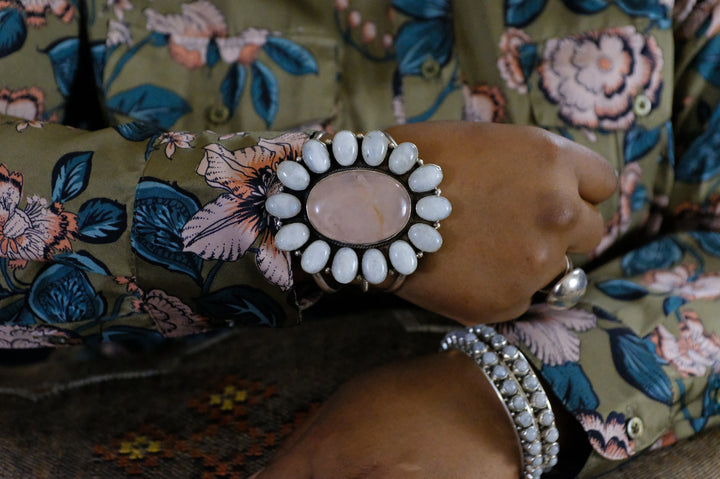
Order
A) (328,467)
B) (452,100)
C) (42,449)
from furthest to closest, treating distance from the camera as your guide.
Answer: (452,100) < (42,449) < (328,467)

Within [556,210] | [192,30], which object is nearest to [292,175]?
[556,210]

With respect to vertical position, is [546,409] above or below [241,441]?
above

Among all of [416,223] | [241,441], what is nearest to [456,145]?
[416,223]

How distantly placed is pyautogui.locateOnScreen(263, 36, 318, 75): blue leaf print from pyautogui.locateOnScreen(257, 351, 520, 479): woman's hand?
1.31 ft

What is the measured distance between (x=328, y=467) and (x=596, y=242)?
13.3 inches

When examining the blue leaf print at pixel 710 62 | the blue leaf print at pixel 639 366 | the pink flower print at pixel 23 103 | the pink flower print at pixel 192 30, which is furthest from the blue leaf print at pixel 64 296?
the blue leaf print at pixel 710 62

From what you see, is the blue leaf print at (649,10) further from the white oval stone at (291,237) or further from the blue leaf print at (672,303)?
the white oval stone at (291,237)

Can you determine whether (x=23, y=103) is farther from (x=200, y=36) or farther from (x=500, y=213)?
(x=500, y=213)

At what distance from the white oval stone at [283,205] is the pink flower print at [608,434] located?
0.34 m

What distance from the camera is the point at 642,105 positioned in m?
0.70

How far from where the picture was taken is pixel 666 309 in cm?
64

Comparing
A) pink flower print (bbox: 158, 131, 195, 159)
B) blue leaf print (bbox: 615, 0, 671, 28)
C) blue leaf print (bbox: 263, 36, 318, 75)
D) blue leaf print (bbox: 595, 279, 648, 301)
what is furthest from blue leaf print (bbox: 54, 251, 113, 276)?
blue leaf print (bbox: 615, 0, 671, 28)

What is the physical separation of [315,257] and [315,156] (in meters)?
0.09

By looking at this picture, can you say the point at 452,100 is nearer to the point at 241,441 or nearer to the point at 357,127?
the point at 357,127
